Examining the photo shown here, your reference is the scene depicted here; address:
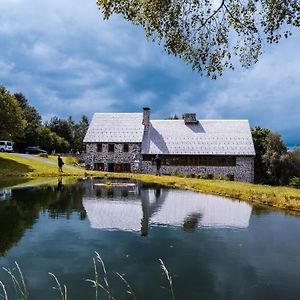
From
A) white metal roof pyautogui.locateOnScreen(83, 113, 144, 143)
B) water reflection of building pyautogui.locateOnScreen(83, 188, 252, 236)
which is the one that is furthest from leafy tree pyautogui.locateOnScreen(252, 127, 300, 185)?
water reflection of building pyautogui.locateOnScreen(83, 188, 252, 236)

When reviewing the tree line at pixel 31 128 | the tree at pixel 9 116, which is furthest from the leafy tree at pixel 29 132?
the tree at pixel 9 116

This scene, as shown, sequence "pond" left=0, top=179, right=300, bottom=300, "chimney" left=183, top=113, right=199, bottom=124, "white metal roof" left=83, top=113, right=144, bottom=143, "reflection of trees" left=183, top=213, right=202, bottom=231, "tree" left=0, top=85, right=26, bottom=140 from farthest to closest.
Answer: "chimney" left=183, top=113, right=199, bottom=124 → "tree" left=0, top=85, right=26, bottom=140 → "white metal roof" left=83, top=113, right=144, bottom=143 → "reflection of trees" left=183, top=213, right=202, bottom=231 → "pond" left=0, top=179, right=300, bottom=300

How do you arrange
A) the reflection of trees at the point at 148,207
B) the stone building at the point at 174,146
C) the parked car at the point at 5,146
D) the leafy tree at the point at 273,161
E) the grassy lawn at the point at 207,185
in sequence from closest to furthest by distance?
the reflection of trees at the point at 148,207 < the grassy lawn at the point at 207,185 < the stone building at the point at 174,146 < the leafy tree at the point at 273,161 < the parked car at the point at 5,146

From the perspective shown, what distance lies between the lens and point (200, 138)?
60.9 meters

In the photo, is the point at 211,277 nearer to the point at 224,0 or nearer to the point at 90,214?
the point at 224,0

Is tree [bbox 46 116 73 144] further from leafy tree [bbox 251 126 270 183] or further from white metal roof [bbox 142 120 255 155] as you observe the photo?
leafy tree [bbox 251 126 270 183]

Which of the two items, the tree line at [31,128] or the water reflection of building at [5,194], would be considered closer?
the water reflection of building at [5,194]

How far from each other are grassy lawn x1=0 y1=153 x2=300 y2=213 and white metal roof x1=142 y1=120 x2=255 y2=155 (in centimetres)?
1249

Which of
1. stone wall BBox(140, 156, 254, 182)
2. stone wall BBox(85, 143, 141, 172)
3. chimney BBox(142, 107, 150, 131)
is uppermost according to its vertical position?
chimney BBox(142, 107, 150, 131)

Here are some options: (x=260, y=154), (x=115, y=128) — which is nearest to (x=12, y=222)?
(x=115, y=128)

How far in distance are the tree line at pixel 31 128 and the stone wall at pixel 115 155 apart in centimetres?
1320

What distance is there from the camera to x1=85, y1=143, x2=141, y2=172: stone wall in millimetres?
59906

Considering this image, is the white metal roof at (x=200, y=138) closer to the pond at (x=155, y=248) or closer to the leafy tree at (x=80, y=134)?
the pond at (x=155, y=248)

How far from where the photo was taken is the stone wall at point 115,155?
197 ft
